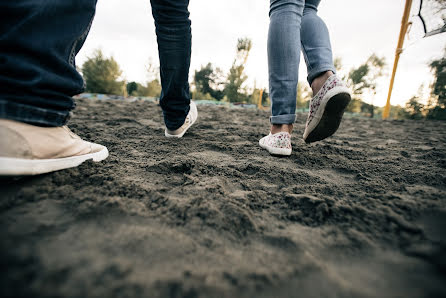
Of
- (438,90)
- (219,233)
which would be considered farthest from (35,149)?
(438,90)

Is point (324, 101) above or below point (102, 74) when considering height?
below

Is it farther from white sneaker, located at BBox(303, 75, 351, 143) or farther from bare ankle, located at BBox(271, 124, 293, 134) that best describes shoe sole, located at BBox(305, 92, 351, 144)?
bare ankle, located at BBox(271, 124, 293, 134)

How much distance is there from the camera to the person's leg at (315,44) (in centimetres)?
121

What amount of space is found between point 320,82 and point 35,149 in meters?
1.34

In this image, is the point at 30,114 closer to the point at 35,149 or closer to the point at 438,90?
the point at 35,149

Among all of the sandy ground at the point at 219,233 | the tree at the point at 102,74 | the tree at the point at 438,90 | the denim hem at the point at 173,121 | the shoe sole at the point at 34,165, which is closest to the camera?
the sandy ground at the point at 219,233

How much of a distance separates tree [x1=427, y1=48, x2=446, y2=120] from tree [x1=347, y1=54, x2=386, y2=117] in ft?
33.4

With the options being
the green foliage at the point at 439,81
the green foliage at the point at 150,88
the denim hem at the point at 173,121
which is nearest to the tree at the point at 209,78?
the green foliage at the point at 150,88

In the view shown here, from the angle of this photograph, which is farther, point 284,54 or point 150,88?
point 150,88

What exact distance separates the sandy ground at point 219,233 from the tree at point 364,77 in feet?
58.5

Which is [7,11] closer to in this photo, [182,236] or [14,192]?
[14,192]

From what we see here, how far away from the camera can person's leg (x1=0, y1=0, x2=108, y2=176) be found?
63 cm

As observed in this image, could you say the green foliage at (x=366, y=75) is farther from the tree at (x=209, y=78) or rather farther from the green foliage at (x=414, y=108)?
the tree at (x=209, y=78)

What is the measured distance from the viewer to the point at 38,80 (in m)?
0.68
